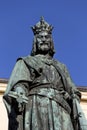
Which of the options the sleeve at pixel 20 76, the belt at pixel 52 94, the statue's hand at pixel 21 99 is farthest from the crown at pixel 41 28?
the statue's hand at pixel 21 99

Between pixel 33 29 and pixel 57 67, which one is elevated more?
pixel 33 29

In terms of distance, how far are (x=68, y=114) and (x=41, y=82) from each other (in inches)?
25.6

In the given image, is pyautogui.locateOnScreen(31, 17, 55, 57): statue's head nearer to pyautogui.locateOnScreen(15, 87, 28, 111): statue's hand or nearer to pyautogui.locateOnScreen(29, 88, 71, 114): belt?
pyautogui.locateOnScreen(29, 88, 71, 114): belt

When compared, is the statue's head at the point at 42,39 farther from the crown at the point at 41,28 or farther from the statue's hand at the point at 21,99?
the statue's hand at the point at 21,99

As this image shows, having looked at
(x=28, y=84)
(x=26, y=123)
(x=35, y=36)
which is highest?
(x=35, y=36)

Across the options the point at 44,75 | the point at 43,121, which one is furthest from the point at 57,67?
the point at 43,121

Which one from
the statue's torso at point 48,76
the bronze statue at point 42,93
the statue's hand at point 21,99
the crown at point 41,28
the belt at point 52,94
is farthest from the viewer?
the crown at point 41,28

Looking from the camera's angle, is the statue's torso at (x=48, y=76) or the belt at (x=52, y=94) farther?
the statue's torso at (x=48, y=76)

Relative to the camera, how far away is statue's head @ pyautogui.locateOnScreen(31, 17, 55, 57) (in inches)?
367

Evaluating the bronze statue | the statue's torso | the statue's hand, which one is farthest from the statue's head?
the statue's hand

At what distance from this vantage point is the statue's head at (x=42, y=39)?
9.31 metres

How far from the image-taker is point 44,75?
8.84 meters

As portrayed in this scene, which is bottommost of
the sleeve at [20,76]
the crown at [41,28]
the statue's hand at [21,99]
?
the statue's hand at [21,99]

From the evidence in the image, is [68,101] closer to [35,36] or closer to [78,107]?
[78,107]
